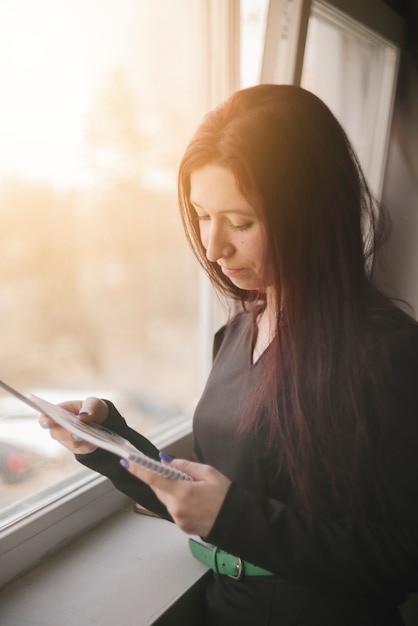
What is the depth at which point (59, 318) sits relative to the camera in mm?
1262

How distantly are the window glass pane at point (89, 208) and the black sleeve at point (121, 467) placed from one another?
0.98 feet

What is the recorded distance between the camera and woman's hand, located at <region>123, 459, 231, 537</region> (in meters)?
0.73

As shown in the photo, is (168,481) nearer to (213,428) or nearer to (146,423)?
(213,428)

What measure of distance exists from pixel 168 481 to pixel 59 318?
2.21 feet

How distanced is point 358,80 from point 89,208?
1455 millimetres

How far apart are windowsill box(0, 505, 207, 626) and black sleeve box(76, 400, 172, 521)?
199 mm

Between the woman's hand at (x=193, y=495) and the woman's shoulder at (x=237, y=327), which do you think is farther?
the woman's shoulder at (x=237, y=327)

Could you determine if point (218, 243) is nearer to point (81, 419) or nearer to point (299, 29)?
point (81, 419)

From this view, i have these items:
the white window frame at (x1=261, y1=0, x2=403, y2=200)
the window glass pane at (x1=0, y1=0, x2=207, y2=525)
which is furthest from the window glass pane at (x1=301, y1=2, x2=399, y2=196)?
the window glass pane at (x1=0, y1=0, x2=207, y2=525)

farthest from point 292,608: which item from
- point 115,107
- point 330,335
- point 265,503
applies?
point 115,107

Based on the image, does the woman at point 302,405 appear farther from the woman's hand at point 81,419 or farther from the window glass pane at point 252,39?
the window glass pane at point 252,39

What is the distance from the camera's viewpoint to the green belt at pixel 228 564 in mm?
960

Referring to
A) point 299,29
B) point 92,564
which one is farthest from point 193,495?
point 299,29

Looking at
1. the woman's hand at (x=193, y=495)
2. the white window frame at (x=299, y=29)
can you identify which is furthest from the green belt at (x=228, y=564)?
the white window frame at (x=299, y=29)
